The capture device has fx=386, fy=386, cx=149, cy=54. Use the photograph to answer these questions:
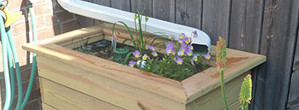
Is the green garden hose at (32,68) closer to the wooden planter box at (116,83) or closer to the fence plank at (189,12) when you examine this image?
the wooden planter box at (116,83)

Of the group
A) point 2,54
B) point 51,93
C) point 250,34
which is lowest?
point 51,93

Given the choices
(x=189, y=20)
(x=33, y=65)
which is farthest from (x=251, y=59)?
(x=33, y=65)

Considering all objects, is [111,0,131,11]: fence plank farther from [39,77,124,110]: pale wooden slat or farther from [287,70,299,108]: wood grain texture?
[287,70,299,108]: wood grain texture

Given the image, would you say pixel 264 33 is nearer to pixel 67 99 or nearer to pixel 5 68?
pixel 67 99

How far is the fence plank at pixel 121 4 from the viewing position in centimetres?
220

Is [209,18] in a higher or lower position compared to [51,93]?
higher

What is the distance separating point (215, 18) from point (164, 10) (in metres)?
0.31

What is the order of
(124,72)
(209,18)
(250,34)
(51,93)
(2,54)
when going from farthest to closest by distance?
1. (2,54)
2. (51,93)
3. (209,18)
4. (250,34)
5. (124,72)

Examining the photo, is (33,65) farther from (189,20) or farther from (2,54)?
(189,20)

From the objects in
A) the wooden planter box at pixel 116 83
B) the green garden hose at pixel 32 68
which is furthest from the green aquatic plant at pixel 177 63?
the green garden hose at pixel 32 68

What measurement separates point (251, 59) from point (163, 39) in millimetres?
482

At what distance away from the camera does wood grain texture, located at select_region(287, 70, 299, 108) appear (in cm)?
165

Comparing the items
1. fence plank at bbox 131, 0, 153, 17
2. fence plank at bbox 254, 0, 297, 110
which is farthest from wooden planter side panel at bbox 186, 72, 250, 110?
fence plank at bbox 131, 0, 153, 17

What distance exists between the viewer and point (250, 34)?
5.67 feet
